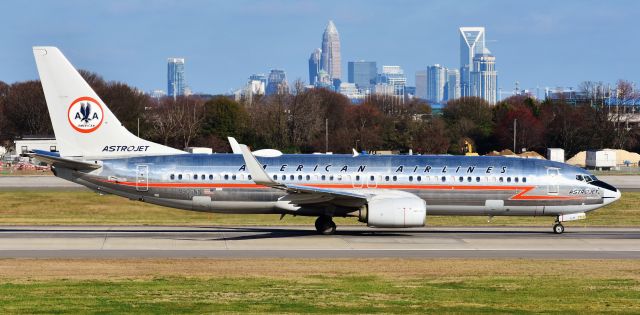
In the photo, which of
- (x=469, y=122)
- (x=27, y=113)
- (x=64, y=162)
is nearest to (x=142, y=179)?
(x=64, y=162)

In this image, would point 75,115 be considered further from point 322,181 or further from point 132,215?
point 132,215

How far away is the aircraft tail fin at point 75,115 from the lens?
40.8 m

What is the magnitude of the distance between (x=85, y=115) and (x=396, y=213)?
1288 cm

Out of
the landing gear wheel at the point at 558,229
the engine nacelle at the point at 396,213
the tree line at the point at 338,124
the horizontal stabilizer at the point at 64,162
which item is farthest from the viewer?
the tree line at the point at 338,124

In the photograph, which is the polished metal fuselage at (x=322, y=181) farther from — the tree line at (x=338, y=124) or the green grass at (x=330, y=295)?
the tree line at (x=338, y=124)

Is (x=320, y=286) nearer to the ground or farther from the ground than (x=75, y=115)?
nearer to the ground

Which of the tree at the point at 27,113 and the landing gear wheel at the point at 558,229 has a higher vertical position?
the tree at the point at 27,113

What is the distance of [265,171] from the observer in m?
40.3

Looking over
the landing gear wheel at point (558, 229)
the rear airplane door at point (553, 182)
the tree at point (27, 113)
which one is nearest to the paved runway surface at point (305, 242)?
the landing gear wheel at point (558, 229)

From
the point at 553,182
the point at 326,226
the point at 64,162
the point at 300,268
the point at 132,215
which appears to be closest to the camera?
the point at 300,268

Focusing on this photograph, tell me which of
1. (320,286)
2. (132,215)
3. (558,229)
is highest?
(558,229)

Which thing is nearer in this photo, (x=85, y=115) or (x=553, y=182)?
(x=85, y=115)

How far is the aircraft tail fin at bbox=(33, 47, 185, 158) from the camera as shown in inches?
1606

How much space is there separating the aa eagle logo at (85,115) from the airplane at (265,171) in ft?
0.13
